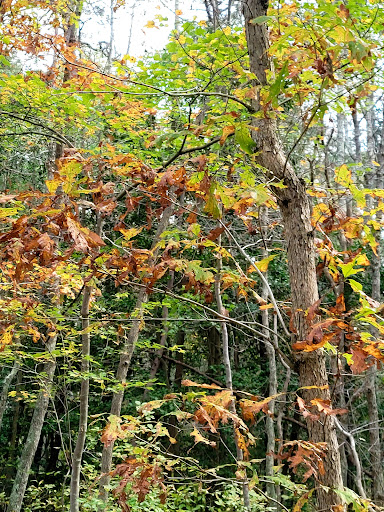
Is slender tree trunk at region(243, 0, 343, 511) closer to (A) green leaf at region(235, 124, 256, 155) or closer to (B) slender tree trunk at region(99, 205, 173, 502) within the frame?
(A) green leaf at region(235, 124, 256, 155)

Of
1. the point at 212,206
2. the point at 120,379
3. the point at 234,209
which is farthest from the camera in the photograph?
the point at 120,379

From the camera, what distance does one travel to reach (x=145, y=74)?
383 cm

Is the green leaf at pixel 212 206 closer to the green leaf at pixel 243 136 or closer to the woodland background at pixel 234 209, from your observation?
the woodland background at pixel 234 209

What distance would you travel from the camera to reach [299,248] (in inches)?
75.9

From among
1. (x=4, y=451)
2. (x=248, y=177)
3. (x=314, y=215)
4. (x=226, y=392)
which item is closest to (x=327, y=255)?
(x=314, y=215)

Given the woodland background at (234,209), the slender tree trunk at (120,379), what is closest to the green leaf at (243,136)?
the woodland background at (234,209)

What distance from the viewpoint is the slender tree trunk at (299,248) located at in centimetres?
176

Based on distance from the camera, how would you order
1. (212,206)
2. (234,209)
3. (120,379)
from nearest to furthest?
1. (212,206)
2. (234,209)
3. (120,379)

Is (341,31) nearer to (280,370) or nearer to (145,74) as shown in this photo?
(145,74)

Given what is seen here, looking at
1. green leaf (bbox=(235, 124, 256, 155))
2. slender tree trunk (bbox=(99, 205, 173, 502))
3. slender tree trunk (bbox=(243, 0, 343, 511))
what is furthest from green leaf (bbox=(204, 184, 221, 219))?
slender tree trunk (bbox=(99, 205, 173, 502))

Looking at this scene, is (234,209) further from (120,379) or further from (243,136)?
(120,379)

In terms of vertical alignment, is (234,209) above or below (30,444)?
above

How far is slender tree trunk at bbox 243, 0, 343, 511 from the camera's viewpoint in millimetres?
1761

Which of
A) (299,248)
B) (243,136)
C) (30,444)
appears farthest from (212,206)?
(30,444)
